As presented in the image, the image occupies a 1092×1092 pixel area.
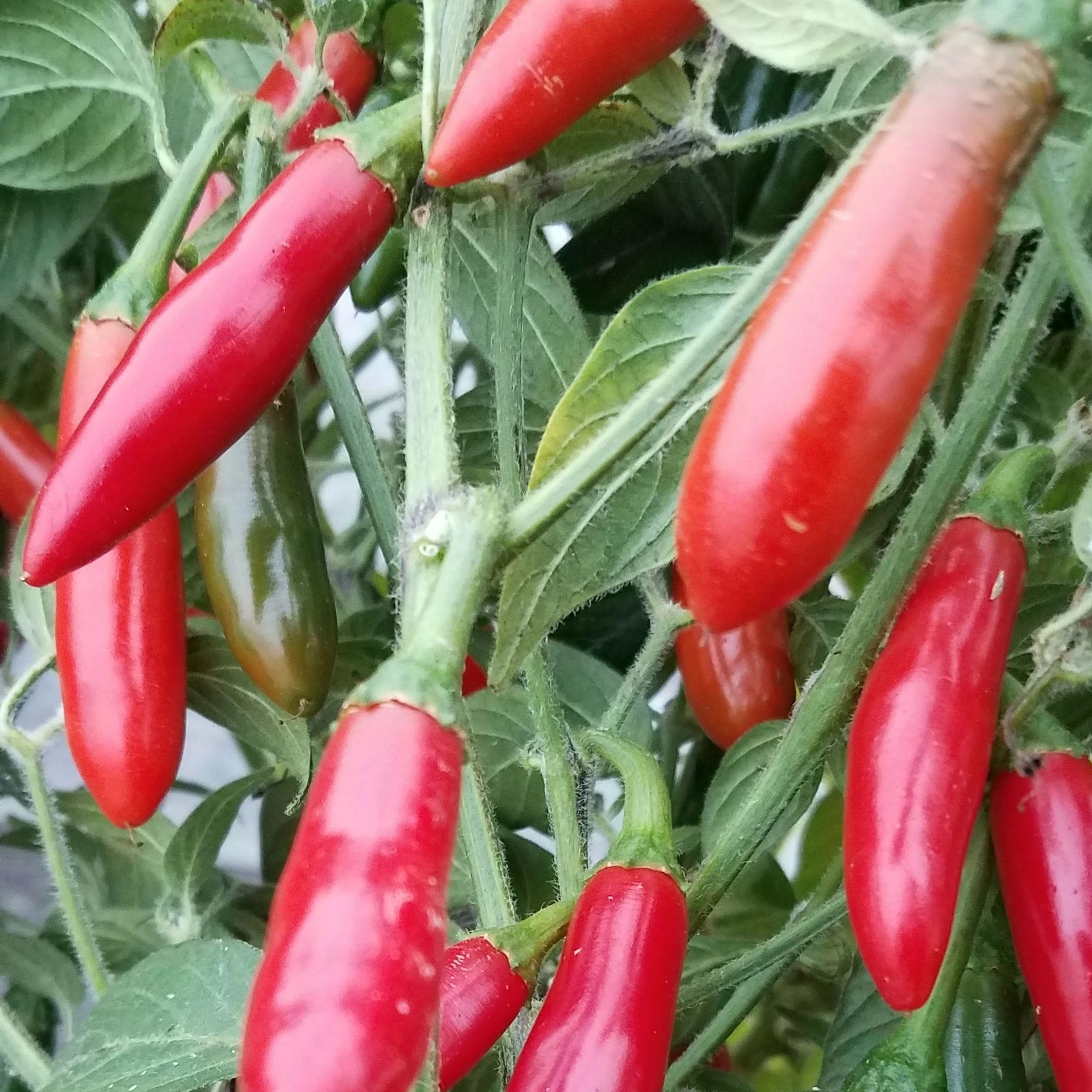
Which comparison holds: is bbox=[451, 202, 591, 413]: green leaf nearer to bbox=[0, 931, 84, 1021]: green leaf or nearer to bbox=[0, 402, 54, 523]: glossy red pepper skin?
bbox=[0, 402, 54, 523]: glossy red pepper skin

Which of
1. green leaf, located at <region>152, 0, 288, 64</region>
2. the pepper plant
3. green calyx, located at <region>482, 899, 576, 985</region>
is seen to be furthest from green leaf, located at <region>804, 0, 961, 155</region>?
green calyx, located at <region>482, 899, 576, 985</region>

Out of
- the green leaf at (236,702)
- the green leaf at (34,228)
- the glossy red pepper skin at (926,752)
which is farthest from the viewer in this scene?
the green leaf at (34,228)

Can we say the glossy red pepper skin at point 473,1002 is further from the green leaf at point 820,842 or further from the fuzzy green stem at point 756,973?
the green leaf at point 820,842

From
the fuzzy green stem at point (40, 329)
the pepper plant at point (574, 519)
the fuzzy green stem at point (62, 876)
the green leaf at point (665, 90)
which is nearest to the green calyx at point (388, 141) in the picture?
the pepper plant at point (574, 519)

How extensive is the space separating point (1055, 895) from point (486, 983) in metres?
0.18

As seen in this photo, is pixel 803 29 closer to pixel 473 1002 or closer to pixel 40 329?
pixel 473 1002

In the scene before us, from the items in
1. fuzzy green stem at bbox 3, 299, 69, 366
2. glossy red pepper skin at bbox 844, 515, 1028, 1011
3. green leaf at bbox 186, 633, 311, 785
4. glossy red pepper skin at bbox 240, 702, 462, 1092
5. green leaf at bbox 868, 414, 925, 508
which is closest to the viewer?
glossy red pepper skin at bbox 240, 702, 462, 1092

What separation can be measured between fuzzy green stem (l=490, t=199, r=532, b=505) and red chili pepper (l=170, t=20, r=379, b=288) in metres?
0.10

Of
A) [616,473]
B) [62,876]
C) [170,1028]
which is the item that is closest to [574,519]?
[616,473]

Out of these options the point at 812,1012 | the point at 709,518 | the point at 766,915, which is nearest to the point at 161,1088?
the point at 709,518

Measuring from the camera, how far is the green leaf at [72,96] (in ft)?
1.79

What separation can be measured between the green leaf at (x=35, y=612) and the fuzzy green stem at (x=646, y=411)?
0.32m

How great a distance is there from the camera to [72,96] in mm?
574

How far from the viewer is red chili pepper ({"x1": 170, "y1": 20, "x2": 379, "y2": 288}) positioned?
19.0 inches
